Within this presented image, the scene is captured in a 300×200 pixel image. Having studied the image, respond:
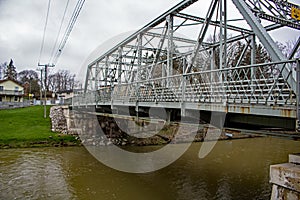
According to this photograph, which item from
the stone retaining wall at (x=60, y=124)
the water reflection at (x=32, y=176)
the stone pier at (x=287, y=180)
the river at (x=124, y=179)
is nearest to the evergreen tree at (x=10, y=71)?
the stone retaining wall at (x=60, y=124)

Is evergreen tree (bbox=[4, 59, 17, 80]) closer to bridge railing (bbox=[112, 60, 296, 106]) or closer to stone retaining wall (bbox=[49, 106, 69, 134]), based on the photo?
stone retaining wall (bbox=[49, 106, 69, 134])

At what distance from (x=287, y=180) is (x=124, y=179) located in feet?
33.3

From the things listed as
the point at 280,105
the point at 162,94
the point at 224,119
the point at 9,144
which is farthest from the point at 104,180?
the point at 9,144

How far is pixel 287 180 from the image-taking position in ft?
17.0

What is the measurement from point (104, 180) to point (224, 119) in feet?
27.9

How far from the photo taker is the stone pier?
16.4 ft

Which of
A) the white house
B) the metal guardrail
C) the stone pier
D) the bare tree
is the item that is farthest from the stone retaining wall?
the bare tree

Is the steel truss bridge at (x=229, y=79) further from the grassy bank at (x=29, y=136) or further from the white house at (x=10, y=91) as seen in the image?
the white house at (x=10, y=91)

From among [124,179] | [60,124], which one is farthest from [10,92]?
[124,179]

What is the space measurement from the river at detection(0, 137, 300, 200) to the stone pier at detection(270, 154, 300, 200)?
6142 mm

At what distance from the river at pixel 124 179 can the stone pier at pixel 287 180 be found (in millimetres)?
6142

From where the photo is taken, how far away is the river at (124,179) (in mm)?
11594

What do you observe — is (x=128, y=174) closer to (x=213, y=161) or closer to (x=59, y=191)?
(x=59, y=191)

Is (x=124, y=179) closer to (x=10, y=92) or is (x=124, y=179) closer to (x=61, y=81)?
(x=10, y=92)
